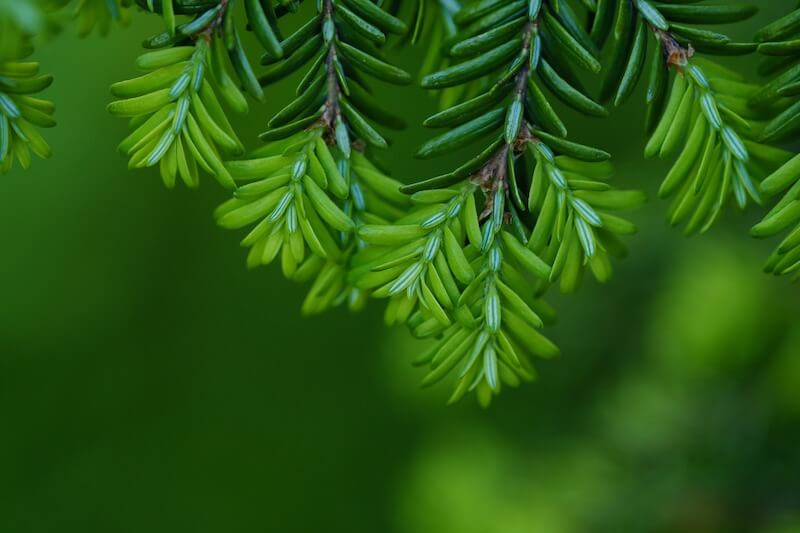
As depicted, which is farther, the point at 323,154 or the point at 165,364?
the point at 165,364

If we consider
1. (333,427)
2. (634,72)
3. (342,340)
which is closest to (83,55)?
(342,340)

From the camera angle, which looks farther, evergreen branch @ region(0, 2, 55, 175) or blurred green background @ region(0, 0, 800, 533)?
blurred green background @ region(0, 0, 800, 533)

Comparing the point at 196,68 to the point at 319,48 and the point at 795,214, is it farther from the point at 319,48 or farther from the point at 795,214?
the point at 795,214

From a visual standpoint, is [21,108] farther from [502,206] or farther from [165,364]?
[165,364]

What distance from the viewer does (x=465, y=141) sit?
475 millimetres

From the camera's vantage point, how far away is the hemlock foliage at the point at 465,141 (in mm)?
448

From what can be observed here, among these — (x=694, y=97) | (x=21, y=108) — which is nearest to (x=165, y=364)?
(x=21, y=108)

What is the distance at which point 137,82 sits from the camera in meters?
0.45

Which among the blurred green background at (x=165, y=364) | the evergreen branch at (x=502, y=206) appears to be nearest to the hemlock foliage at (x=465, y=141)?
the evergreen branch at (x=502, y=206)

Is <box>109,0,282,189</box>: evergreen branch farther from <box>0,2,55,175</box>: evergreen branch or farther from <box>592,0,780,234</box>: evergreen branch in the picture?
<box>592,0,780,234</box>: evergreen branch

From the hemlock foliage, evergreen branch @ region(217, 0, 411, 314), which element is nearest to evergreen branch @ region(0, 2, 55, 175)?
the hemlock foliage

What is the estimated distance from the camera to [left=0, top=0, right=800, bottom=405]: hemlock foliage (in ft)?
1.47

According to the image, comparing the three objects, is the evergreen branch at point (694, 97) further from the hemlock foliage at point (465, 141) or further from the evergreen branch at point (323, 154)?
the evergreen branch at point (323, 154)

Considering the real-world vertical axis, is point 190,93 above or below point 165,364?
above
